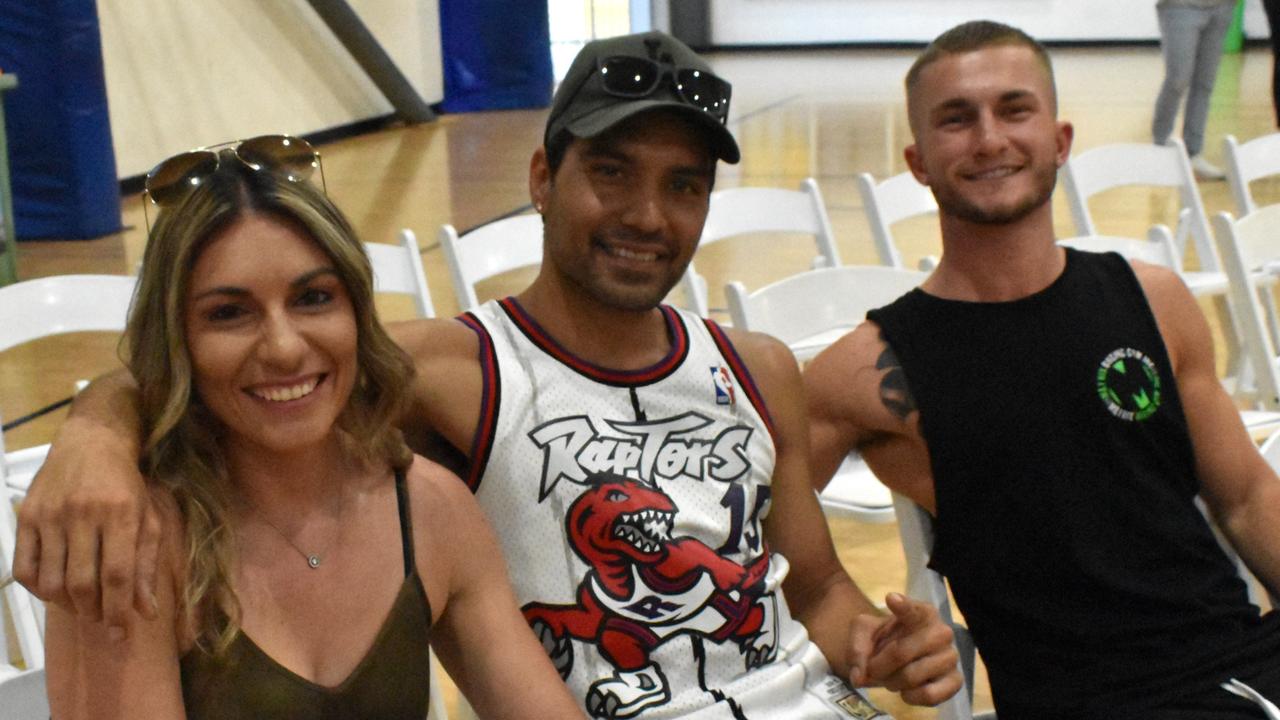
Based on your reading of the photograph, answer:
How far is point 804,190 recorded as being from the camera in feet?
14.2

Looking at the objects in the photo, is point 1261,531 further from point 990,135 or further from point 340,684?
point 340,684

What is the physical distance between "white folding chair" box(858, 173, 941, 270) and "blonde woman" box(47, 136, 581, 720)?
280 centimetres

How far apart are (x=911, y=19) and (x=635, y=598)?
730 inches

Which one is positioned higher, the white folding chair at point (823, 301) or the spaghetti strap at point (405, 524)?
the spaghetti strap at point (405, 524)

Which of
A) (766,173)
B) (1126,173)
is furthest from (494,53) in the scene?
(1126,173)

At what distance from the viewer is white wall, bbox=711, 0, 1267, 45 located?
1836 cm

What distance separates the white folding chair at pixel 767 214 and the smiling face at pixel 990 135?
1.66 m

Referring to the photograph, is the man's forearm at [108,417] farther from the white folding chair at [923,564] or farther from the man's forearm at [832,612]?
the white folding chair at [923,564]

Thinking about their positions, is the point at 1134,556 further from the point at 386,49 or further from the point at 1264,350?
the point at 386,49

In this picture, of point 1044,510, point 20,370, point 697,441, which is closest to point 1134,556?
point 1044,510

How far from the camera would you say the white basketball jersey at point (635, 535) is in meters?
1.81

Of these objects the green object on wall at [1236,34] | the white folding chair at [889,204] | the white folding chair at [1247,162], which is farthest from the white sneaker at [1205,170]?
the green object on wall at [1236,34]

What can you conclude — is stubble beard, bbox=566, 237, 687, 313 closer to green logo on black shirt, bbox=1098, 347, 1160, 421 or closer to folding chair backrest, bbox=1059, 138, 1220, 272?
green logo on black shirt, bbox=1098, 347, 1160, 421

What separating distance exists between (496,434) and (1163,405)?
103 centimetres
